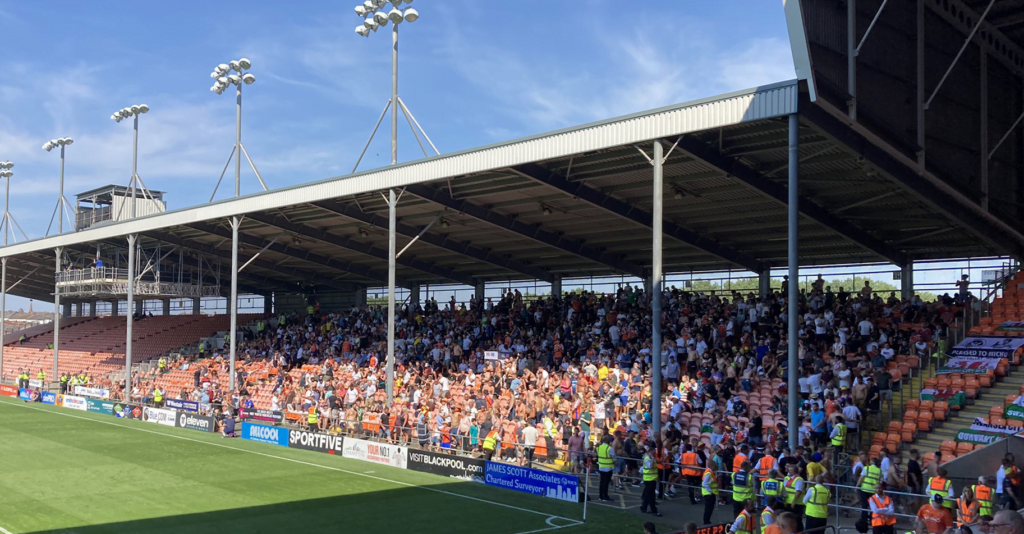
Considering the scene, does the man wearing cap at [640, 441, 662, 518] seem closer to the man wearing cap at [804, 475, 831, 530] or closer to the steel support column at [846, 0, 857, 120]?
the man wearing cap at [804, 475, 831, 530]

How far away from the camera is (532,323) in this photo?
118 ft

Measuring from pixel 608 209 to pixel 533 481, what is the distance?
10378 mm

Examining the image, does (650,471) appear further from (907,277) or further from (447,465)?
(907,277)

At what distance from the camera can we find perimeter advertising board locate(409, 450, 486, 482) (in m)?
22.6

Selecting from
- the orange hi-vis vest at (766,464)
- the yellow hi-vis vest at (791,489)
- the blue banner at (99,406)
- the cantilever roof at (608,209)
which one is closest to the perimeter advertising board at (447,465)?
the orange hi-vis vest at (766,464)

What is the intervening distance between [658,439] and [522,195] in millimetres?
11323

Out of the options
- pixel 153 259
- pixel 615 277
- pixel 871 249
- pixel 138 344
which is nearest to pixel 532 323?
pixel 615 277

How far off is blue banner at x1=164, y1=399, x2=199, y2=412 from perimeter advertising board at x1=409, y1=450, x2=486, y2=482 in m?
15.5

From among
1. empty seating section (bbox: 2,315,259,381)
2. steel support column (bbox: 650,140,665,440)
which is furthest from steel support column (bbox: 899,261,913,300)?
empty seating section (bbox: 2,315,259,381)

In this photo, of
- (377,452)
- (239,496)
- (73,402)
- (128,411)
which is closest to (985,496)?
(239,496)

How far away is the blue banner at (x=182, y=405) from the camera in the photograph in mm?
36344

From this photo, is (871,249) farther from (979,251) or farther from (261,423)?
(261,423)

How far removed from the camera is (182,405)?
37250 mm

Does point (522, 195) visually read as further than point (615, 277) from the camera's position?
No
